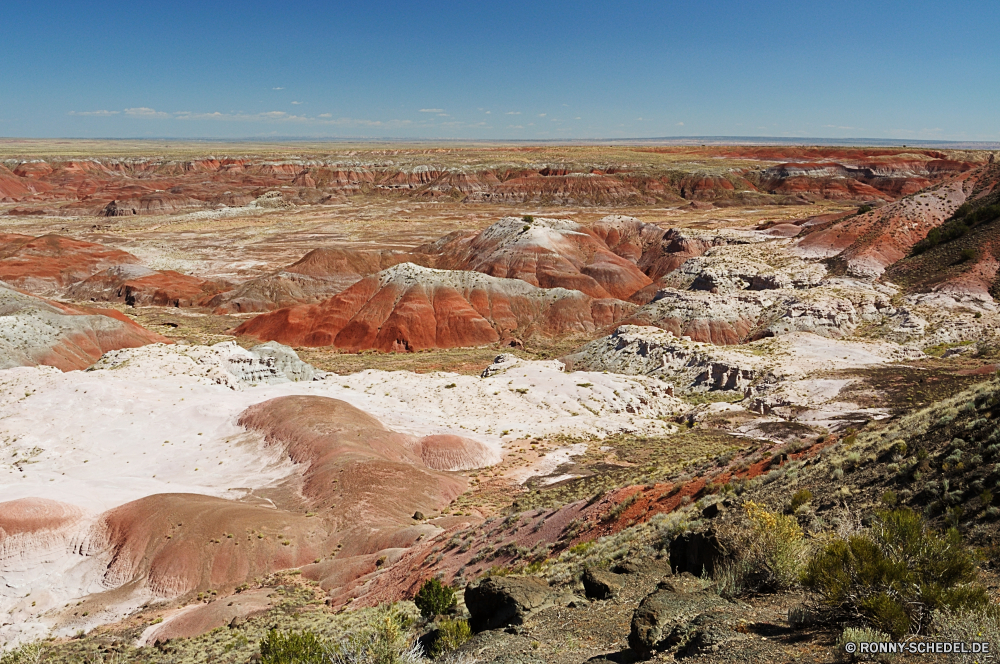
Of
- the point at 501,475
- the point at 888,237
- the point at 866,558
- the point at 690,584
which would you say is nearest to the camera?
the point at 866,558

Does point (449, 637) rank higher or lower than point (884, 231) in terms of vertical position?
lower

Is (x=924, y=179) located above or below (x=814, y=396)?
above

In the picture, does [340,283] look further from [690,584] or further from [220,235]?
[690,584]

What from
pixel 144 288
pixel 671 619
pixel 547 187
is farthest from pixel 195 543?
pixel 547 187

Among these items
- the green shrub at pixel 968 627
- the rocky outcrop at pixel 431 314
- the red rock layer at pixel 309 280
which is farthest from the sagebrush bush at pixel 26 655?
the red rock layer at pixel 309 280

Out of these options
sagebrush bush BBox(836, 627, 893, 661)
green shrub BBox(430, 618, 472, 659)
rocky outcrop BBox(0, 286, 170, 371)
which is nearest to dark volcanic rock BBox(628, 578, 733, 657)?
sagebrush bush BBox(836, 627, 893, 661)

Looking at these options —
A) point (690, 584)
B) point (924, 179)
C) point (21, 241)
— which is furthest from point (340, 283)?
point (924, 179)

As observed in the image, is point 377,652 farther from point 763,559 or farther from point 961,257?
point 961,257

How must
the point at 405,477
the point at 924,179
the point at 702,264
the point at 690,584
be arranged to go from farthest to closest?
the point at 924,179 → the point at 702,264 → the point at 405,477 → the point at 690,584
